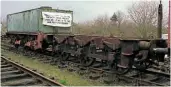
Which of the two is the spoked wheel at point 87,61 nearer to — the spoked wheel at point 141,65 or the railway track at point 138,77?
the railway track at point 138,77

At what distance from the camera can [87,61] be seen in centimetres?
1137

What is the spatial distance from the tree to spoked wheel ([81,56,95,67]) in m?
19.1

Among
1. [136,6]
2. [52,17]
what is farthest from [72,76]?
[136,6]

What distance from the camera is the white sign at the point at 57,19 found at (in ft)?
52.6

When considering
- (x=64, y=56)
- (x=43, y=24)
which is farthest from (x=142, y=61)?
(x=43, y=24)

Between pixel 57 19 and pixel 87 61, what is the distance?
5.63 m

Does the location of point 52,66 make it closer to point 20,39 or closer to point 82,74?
point 82,74

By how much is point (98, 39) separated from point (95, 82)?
71.2 inches

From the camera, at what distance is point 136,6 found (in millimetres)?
40156

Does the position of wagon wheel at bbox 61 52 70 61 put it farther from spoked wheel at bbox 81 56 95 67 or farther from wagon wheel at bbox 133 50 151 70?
wagon wheel at bbox 133 50 151 70

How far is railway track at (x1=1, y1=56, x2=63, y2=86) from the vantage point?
7.72 metres

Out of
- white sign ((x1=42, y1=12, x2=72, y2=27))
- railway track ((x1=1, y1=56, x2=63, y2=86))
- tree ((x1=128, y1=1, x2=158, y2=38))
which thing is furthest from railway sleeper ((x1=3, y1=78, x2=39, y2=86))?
tree ((x1=128, y1=1, x2=158, y2=38))

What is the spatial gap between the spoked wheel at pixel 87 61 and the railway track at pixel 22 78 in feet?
8.77

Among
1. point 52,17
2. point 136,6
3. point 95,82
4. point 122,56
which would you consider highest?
point 136,6
